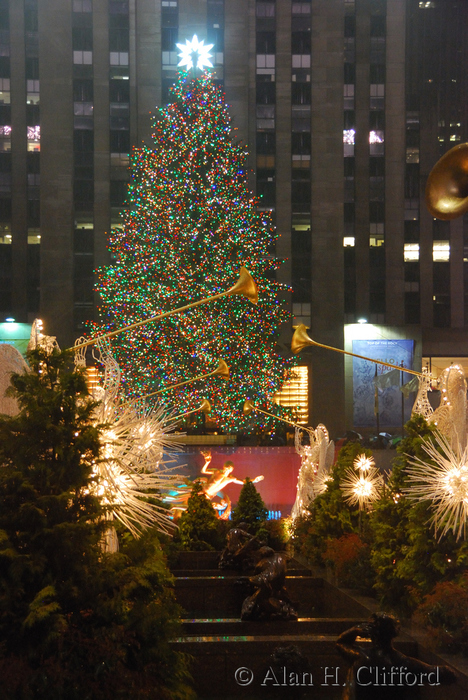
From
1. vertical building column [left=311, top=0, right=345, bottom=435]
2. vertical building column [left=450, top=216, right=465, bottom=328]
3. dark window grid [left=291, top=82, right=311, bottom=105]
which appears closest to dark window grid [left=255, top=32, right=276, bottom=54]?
vertical building column [left=311, top=0, right=345, bottom=435]

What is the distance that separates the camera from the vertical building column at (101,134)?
38.7 m

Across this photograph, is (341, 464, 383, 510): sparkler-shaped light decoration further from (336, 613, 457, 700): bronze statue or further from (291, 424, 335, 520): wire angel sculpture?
(336, 613, 457, 700): bronze statue

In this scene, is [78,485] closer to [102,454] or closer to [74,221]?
[102,454]

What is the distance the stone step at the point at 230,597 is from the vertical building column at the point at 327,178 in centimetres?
2622

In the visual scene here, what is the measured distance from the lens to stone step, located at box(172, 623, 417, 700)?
8047 mm

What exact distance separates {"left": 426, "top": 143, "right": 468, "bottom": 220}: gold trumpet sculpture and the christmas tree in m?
20.9

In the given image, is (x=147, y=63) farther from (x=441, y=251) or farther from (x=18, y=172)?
(x=441, y=251)

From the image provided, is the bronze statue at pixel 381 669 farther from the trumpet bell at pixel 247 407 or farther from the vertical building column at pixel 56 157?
the vertical building column at pixel 56 157

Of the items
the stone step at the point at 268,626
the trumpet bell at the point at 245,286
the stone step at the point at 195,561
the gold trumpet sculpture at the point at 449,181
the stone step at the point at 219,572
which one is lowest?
the stone step at the point at 195,561

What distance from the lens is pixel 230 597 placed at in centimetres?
1227

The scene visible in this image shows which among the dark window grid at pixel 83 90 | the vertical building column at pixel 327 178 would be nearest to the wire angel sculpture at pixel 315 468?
the vertical building column at pixel 327 178

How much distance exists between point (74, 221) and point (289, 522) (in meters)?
24.2

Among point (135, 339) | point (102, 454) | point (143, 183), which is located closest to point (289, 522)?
point (135, 339)

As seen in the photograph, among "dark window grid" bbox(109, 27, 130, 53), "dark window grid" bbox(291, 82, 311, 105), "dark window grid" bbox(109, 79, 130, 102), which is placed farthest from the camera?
"dark window grid" bbox(291, 82, 311, 105)
